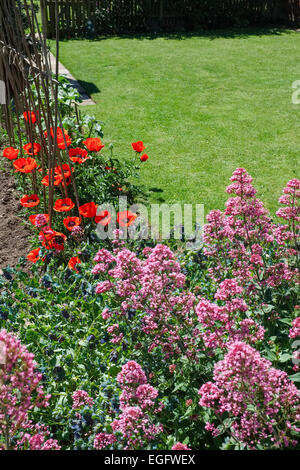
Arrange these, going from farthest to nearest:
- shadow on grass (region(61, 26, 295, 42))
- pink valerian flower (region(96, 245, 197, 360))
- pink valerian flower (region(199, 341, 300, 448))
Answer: shadow on grass (region(61, 26, 295, 42)) < pink valerian flower (region(96, 245, 197, 360)) < pink valerian flower (region(199, 341, 300, 448))

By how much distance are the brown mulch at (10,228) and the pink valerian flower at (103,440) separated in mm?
2170

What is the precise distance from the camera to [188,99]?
8.49 metres

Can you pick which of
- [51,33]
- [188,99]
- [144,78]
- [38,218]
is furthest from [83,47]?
[38,218]

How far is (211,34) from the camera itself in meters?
14.4

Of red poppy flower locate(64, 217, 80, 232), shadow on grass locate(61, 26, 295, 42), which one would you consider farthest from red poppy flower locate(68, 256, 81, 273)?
shadow on grass locate(61, 26, 295, 42)

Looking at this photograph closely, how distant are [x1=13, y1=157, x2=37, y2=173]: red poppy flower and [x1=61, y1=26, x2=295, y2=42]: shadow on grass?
10601 millimetres

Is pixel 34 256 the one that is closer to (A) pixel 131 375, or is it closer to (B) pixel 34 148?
(B) pixel 34 148

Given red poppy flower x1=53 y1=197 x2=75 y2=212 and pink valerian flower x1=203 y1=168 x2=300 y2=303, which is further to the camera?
red poppy flower x1=53 y1=197 x2=75 y2=212

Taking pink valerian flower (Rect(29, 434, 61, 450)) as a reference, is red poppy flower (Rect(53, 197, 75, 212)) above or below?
above

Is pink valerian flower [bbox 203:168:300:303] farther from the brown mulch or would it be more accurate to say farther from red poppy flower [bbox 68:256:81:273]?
the brown mulch

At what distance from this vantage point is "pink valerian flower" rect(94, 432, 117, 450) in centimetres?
205

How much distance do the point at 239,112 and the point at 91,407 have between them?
20.8ft

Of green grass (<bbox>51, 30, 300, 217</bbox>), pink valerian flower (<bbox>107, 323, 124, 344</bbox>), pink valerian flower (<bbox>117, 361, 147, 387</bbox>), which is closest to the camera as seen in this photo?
pink valerian flower (<bbox>117, 361, 147, 387</bbox>)
